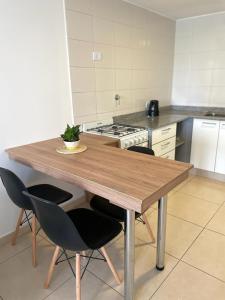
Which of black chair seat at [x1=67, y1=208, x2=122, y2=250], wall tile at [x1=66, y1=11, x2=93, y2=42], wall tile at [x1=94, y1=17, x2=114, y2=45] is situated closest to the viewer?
black chair seat at [x1=67, y1=208, x2=122, y2=250]

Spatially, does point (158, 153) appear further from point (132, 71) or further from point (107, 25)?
point (107, 25)

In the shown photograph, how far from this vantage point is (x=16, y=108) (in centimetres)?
190

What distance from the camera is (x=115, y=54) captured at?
2641mm

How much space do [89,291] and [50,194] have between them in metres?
0.75

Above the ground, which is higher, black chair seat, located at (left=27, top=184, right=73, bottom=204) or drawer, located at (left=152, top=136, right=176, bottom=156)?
drawer, located at (left=152, top=136, right=176, bottom=156)

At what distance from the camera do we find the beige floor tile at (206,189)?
2732mm

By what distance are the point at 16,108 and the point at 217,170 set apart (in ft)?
8.64

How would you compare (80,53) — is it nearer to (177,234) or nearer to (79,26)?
(79,26)

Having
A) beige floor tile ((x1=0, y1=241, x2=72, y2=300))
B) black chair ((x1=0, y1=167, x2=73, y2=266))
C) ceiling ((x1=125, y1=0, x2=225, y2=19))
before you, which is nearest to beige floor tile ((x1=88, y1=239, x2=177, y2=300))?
beige floor tile ((x1=0, y1=241, x2=72, y2=300))

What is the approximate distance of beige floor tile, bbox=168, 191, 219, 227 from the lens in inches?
91.3

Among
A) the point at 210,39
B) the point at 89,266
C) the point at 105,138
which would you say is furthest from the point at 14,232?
the point at 210,39

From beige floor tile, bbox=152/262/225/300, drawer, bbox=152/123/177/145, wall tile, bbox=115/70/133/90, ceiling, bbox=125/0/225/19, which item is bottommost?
beige floor tile, bbox=152/262/225/300

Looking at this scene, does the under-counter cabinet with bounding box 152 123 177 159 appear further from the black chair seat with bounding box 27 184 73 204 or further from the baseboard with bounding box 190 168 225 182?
the black chair seat with bounding box 27 184 73 204

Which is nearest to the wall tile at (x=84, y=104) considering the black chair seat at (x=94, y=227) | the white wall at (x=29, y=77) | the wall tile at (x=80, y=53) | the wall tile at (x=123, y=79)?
the white wall at (x=29, y=77)
